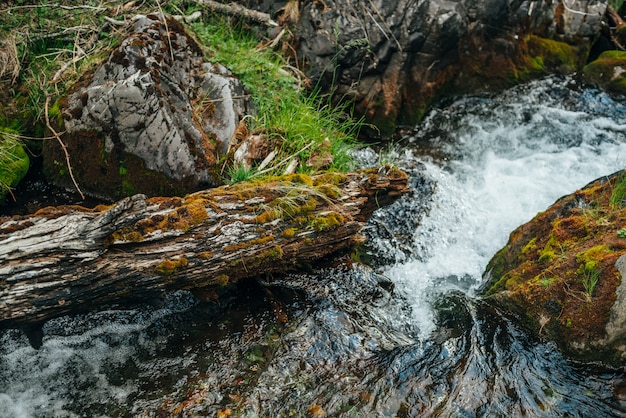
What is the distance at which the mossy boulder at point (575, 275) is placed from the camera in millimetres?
3375

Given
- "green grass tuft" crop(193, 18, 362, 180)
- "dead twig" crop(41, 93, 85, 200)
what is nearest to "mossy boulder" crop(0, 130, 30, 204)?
"dead twig" crop(41, 93, 85, 200)

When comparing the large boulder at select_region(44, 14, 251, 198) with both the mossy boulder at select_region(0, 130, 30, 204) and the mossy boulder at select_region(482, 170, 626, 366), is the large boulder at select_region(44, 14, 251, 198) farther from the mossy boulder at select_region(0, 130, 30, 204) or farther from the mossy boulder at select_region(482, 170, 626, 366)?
the mossy boulder at select_region(482, 170, 626, 366)

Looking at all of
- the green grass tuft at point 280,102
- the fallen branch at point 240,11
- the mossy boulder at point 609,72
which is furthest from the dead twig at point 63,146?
the mossy boulder at point 609,72

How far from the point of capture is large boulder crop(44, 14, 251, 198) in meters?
4.41

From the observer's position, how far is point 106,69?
15.0 ft

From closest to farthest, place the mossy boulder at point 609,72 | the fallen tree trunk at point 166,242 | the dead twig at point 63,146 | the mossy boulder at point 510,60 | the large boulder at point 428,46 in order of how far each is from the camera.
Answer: the fallen tree trunk at point 166,242
the dead twig at point 63,146
the large boulder at point 428,46
the mossy boulder at point 510,60
the mossy boulder at point 609,72

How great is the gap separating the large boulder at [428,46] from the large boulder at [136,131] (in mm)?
2049

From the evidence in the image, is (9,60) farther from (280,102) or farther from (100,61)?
(280,102)

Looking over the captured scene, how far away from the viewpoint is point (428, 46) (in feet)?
21.8

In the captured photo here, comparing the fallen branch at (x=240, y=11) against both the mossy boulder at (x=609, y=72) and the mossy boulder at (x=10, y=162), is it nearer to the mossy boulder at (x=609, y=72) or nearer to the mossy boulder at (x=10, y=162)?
the mossy boulder at (x=10, y=162)

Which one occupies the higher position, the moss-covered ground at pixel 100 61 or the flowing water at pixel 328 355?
the moss-covered ground at pixel 100 61

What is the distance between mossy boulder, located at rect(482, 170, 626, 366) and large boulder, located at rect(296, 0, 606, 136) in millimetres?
2732

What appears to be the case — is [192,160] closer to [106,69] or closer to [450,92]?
[106,69]

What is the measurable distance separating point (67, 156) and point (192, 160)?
107 centimetres
